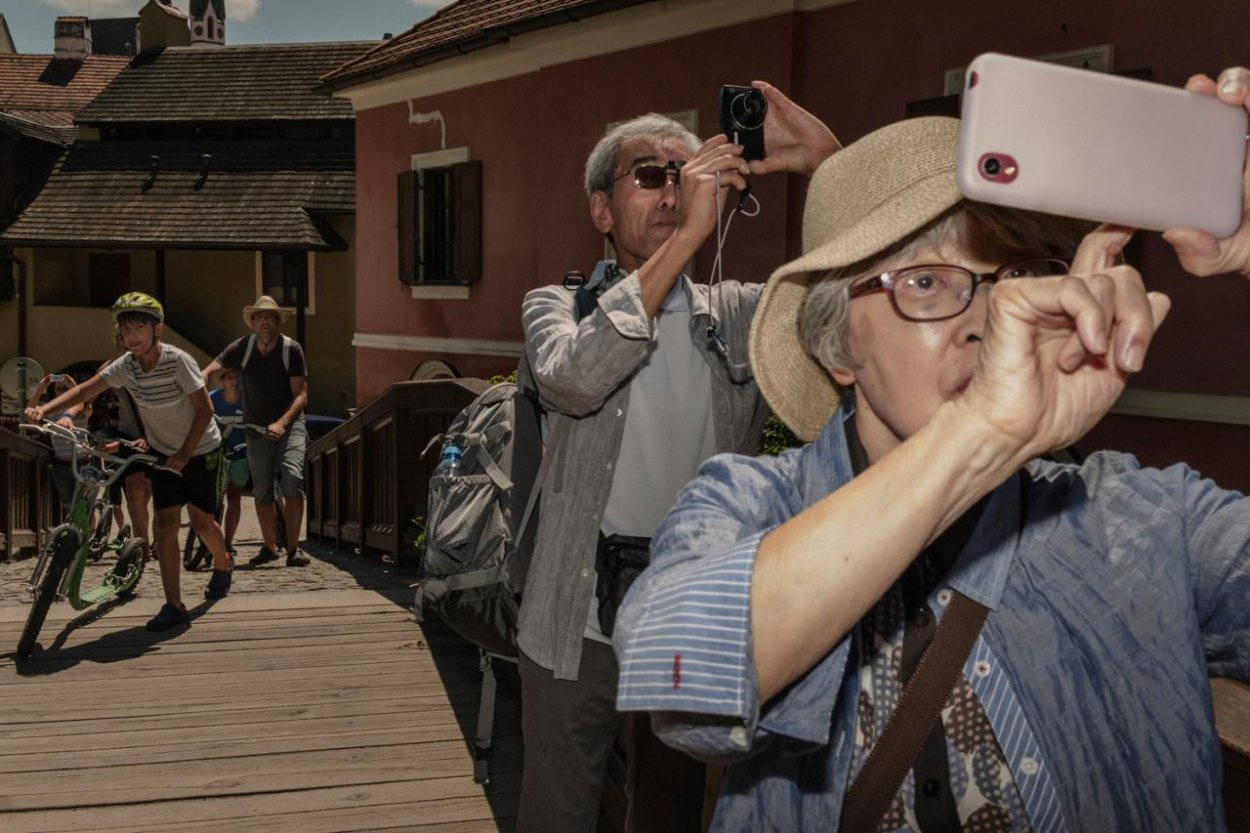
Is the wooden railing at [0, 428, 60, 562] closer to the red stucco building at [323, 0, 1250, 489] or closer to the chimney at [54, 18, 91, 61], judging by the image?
the red stucco building at [323, 0, 1250, 489]

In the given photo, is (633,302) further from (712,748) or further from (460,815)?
(460,815)

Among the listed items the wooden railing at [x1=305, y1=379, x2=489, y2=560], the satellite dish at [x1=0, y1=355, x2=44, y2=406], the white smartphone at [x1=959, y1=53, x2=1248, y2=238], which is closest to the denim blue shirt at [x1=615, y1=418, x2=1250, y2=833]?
the white smartphone at [x1=959, y1=53, x2=1248, y2=238]

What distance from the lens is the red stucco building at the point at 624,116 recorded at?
773 cm

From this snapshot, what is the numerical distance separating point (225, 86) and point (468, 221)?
Result: 15.2m

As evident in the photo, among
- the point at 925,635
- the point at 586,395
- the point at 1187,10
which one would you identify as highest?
the point at 1187,10

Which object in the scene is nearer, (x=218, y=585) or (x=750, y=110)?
(x=750, y=110)

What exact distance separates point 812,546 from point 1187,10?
7.64m

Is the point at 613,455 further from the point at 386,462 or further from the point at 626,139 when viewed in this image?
the point at 386,462

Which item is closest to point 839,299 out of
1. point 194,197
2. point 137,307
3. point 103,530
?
point 137,307

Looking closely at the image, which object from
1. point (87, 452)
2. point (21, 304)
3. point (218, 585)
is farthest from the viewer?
point (21, 304)

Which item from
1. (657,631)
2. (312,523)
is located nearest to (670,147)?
(657,631)

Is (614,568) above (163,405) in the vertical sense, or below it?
above

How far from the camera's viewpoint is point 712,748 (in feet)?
3.88

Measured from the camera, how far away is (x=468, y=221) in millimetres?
16328
